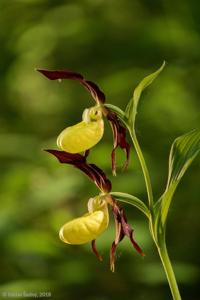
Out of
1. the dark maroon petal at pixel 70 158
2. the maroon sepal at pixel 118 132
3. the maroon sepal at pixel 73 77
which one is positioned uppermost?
the maroon sepal at pixel 73 77

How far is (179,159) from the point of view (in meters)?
1.17

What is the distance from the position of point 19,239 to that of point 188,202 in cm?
122

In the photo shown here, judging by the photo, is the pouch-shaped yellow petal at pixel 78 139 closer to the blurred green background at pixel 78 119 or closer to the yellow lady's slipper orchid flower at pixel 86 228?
the yellow lady's slipper orchid flower at pixel 86 228

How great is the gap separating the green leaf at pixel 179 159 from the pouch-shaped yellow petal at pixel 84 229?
22 centimetres

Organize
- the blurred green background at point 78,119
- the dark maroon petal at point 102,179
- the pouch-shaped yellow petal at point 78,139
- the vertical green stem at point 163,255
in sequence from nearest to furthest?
the vertical green stem at point 163,255, the pouch-shaped yellow petal at point 78,139, the dark maroon petal at point 102,179, the blurred green background at point 78,119

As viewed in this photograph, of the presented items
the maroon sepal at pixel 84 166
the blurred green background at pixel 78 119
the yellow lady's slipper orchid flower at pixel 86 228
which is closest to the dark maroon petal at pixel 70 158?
the maroon sepal at pixel 84 166

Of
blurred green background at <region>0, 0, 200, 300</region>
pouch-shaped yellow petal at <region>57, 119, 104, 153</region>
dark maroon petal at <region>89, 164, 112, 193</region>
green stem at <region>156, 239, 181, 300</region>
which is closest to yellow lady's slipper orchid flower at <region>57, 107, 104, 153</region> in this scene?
pouch-shaped yellow petal at <region>57, 119, 104, 153</region>

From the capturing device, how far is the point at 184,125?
3.02 meters

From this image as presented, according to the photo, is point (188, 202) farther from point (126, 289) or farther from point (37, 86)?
point (37, 86)

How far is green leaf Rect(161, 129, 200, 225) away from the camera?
112cm

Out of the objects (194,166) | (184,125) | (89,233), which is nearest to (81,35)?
(184,125)

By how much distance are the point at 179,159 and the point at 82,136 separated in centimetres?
A: 23

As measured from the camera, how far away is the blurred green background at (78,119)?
2.30 meters

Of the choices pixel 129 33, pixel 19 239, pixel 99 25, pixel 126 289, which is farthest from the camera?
pixel 129 33
